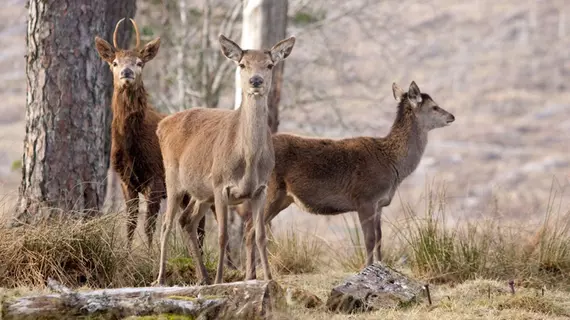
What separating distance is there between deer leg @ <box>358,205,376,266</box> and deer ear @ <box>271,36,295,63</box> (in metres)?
2.94

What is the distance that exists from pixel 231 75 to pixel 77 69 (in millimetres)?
15252

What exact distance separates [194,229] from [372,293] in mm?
2074

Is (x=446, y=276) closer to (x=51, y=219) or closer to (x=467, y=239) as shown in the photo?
(x=467, y=239)

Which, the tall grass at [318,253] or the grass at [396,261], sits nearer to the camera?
the grass at [396,261]

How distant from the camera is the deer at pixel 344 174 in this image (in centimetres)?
1206

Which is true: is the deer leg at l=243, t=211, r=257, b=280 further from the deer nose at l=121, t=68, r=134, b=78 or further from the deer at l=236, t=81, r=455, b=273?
the deer nose at l=121, t=68, r=134, b=78

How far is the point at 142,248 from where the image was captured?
34.7 ft

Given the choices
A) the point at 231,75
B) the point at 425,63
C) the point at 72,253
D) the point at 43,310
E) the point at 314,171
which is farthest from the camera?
the point at 425,63

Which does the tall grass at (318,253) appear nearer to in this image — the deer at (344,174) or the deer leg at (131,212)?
the deer leg at (131,212)

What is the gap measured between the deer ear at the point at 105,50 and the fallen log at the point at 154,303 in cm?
395

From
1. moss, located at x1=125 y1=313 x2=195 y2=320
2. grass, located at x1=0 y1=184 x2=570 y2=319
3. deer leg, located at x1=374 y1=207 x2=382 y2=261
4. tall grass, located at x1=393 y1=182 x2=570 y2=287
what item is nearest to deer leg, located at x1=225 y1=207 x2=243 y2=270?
grass, located at x1=0 y1=184 x2=570 y2=319

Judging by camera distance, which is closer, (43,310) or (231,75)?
(43,310)

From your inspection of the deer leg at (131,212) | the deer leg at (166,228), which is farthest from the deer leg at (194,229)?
the deer leg at (131,212)

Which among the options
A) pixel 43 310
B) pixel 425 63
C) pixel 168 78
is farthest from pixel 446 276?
pixel 425 63
